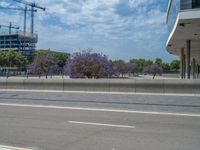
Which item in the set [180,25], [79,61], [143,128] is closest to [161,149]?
[143,128]

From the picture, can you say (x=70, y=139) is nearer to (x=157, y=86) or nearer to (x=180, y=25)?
(x=157, y=86)

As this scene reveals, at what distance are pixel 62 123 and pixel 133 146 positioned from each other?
4.06 m

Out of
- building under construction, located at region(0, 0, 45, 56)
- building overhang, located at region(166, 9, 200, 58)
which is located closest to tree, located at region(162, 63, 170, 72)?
building under construction, located at region(0, 0, 45, 56)

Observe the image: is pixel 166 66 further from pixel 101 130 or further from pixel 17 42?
pixel 101 130

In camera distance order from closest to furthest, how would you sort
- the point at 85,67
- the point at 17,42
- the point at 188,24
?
the point at 188,24, the point at 85,67, the point at 17,42

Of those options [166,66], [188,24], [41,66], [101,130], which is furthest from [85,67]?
[166,66]

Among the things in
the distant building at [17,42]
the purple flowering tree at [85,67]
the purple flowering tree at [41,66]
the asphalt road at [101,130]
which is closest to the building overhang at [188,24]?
the purple flowering tree at [85,67]

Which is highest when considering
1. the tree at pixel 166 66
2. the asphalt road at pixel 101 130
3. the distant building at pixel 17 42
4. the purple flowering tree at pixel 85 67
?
the distant building at pixel 17 42

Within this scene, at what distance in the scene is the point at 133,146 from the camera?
27.8 ft

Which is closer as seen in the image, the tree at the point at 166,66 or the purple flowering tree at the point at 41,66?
the purple flowering tree at the point at 41,66

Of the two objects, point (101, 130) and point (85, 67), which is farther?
point (85, 67)

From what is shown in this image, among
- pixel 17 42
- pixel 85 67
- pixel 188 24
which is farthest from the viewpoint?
pixel 17 42

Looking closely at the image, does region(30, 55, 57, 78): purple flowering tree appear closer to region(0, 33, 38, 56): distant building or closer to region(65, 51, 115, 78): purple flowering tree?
region(65, 51, 115, 78): purple flowering tree

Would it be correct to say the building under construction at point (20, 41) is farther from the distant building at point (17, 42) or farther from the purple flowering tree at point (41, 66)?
the purple flowering tree at point (41, 66)
